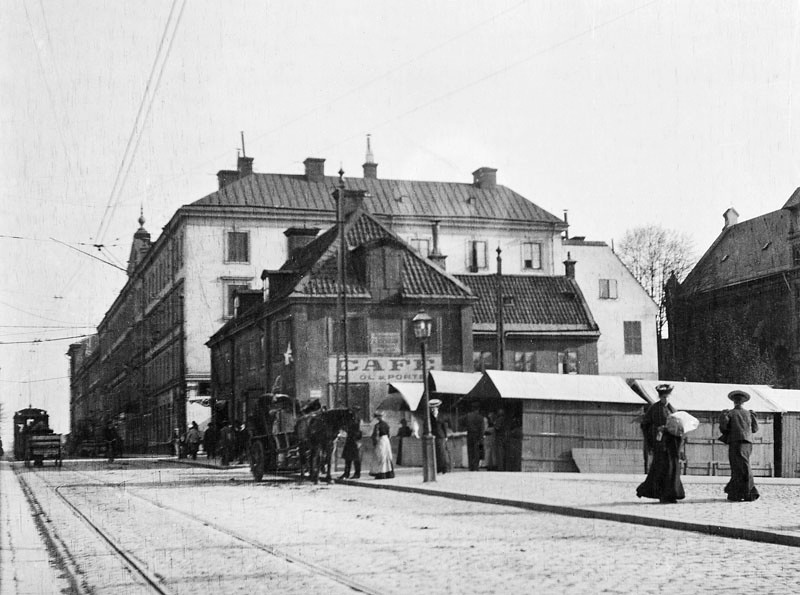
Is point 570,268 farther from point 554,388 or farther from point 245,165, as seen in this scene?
point 554,388

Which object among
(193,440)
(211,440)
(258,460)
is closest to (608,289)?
(193,440)

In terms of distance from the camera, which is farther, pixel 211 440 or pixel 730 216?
pixel 730 216

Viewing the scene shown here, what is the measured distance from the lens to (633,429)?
2717 centimetres

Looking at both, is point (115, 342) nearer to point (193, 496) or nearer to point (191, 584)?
point (193, 496)

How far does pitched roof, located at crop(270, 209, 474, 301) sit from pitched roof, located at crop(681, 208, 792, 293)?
29442 millimetres

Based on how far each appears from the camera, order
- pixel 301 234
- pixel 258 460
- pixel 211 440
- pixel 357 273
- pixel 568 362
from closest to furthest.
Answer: pixel 258 460, pixel 357 273, pixel 211 440, pixel 568 362, pixel 301 234

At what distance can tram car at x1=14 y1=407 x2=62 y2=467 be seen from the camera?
4147cm

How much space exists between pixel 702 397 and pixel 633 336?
3569 cm

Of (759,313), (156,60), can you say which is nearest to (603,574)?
(156,60)

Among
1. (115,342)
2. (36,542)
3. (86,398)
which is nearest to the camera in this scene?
(36,542)

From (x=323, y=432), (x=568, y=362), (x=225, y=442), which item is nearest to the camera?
(x=323, y=432)

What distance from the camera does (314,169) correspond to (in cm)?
6469

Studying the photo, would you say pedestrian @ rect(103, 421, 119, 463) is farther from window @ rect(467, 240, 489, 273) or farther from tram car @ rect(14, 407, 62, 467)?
window @ rect(467, 240, 489, 273)

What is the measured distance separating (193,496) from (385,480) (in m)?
5.31
